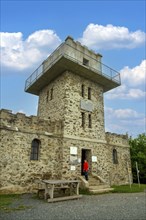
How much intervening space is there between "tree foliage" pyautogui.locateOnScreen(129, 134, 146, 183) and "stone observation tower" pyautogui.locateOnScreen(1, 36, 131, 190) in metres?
5.71

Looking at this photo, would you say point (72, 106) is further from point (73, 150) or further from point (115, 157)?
point (115, 157)

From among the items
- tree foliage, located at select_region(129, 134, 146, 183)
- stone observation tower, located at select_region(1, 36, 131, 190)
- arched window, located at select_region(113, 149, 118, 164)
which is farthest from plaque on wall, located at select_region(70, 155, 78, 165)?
tree foliage, located at select_region(129, 134, 146, 183)

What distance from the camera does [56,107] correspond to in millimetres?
14141

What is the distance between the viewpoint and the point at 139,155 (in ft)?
74.2

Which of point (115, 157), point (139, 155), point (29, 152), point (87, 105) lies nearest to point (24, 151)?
point (29, 152)

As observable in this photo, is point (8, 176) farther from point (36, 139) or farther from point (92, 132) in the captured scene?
point (92, 132)

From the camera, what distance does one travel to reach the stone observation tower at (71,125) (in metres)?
11.6

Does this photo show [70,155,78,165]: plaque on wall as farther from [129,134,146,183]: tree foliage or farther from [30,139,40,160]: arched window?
[129,134,146,183]: tree foliage

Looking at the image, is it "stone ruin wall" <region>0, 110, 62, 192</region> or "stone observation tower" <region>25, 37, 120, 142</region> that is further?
"stone observation tower" <region>25, 37, 120, 142</region>

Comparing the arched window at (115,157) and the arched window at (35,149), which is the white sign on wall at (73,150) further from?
the arched window at (115,157)

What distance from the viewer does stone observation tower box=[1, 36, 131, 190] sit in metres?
11.6

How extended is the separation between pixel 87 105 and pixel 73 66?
11.2 feet

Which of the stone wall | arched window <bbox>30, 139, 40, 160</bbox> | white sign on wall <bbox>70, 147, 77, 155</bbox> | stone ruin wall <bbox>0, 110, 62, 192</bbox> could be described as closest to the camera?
stone ruin wall <bbox>0, 110, 62, 192</bbox>

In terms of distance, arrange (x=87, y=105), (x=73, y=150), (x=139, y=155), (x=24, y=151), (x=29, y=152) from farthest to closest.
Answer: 1. (x=139, y=155)
2. (x=87, y=105)
3. (x=73, y=150)
4. (x=29, y=152)
5. (x=24, y=151)
